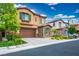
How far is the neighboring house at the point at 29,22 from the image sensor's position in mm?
7255

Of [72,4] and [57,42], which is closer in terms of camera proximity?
[72,4]

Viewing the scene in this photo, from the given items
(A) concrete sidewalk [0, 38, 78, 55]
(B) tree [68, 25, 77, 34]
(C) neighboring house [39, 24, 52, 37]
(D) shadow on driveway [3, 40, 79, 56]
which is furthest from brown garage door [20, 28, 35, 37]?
(B) tree [68, 25, 77, 34]

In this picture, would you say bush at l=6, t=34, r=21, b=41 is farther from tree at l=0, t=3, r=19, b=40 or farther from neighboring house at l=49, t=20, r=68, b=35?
neighboring house at l=49, t=20, r=68, b=35

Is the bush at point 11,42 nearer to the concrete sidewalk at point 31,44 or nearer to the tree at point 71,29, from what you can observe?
the concrete sidewalk at point 31,44

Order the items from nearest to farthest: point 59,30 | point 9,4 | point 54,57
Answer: point 54,57
point 9,4
point 59,30

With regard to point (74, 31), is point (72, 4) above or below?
above

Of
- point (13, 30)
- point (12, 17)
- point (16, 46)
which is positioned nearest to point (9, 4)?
point (12, 17)

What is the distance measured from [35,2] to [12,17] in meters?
0.94

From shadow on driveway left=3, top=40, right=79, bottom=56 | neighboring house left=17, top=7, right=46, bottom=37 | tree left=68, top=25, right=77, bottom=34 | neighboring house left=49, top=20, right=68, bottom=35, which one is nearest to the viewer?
shadow on driveway left=3, top=40, right=79, bottom=56

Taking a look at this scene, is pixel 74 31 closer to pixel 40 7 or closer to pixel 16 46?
pixel 40 7

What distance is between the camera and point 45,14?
7.17 m

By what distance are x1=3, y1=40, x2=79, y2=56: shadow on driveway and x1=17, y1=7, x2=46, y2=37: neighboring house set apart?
0.70m

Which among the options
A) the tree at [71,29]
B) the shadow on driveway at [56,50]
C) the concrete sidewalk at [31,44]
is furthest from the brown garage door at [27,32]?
the tree at [71,29]

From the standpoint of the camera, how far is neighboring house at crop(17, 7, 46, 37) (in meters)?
7.25
